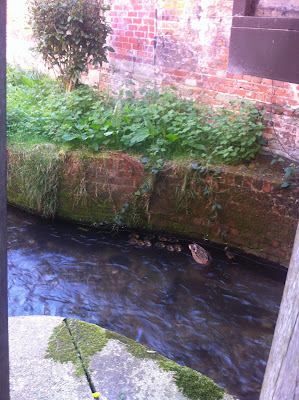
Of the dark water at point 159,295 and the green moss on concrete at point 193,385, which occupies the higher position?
the green moss on concrete at point 193,385

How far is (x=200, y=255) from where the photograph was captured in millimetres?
4996

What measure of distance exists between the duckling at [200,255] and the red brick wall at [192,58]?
1545mm

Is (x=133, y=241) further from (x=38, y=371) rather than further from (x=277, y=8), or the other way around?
(x=277, y=8)

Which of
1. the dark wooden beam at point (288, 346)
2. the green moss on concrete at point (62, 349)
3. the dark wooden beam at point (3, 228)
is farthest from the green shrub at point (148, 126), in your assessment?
the dark wooden beam at point (3, 228)

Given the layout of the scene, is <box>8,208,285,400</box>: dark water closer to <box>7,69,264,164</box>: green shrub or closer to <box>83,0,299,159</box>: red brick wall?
<box>7,69,264,164</box>: green shrub

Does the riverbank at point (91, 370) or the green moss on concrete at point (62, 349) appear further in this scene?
the green moss on concrete at point (62, 349)

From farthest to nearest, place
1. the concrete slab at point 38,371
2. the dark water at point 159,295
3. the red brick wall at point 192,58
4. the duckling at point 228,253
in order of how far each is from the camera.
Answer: the duckling at point 228,253 → the red brick wall at point 192,58 → the dark water at point 159,295 → the concrete slab at point 38,371

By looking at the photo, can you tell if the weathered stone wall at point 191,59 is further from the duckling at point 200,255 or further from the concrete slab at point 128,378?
the concrete slab at point 128,378

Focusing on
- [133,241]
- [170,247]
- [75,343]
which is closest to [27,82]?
[133,241]

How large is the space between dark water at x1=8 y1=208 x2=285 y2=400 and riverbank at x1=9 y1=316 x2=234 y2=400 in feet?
3.81

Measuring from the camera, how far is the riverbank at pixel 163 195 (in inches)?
194

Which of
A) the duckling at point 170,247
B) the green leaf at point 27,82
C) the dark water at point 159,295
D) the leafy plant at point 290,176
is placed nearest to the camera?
the dark water at point 159,295

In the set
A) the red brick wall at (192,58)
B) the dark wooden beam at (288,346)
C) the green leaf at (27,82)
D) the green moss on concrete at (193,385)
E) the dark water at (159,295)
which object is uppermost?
the red brick wall at (192,58)

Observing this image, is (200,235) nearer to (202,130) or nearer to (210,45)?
(202,130)
